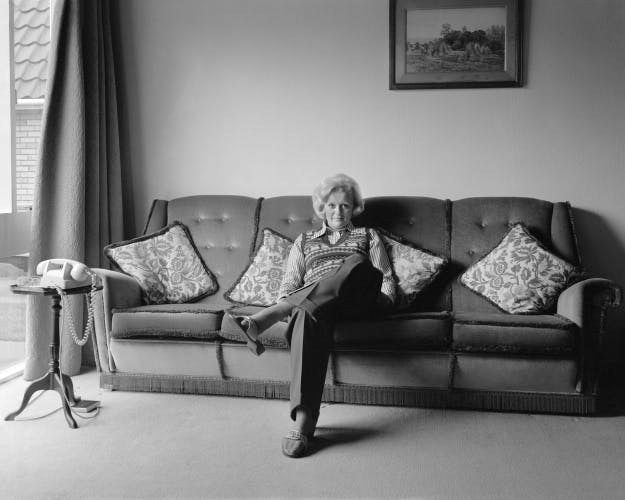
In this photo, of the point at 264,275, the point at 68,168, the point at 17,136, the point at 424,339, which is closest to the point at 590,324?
the point at 424,339

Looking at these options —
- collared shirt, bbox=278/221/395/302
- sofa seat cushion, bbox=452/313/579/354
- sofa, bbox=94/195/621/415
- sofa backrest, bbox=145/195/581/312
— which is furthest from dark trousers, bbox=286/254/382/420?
sofa backrest, bbox=145/195/581/312

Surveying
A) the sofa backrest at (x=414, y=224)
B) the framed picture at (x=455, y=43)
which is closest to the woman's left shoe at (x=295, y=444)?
the sofa backrest at (x=414, y=224)

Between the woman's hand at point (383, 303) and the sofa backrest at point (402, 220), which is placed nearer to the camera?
the woman's hand at point (383, 303)

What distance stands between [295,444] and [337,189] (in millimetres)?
1329

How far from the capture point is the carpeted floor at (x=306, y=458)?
2043 mm

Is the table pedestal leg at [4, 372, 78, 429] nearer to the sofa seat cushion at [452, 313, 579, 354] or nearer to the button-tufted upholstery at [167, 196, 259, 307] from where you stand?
the button-tufted upholstery at [167, 196, 259, 307]

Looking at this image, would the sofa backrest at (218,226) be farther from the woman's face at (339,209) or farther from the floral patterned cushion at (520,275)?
the floral patterned cushion at (520,275)

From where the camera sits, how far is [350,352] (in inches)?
112

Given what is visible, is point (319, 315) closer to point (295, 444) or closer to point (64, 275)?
point (295, 444)

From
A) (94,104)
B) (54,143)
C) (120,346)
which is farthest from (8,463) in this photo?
(94,104)

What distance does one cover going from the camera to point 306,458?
2.30 m

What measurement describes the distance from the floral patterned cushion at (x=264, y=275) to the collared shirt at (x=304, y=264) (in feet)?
0.28

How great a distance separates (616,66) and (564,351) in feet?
5.66

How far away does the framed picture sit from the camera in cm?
353
